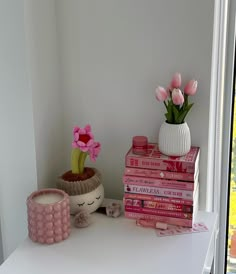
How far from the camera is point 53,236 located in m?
1.33

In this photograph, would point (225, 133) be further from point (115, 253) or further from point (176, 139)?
point (115, 253)

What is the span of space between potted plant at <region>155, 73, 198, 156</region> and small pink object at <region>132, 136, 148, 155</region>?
0.05m

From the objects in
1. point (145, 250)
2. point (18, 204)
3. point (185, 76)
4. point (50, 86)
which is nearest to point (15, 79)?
point (50, 86)

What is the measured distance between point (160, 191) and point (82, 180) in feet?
0.82

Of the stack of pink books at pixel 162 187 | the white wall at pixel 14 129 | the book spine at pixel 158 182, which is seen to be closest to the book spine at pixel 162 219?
the stack of pink books at pixel 162 187

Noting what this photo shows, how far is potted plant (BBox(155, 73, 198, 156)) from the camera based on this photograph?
1.37 metres

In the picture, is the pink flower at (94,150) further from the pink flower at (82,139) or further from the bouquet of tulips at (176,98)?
the bouquet of tulips at (176,98)

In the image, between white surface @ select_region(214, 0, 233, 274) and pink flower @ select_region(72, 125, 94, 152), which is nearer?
pink flower @ select_region(72, 125, 94, 152)

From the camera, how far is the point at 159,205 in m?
1.40

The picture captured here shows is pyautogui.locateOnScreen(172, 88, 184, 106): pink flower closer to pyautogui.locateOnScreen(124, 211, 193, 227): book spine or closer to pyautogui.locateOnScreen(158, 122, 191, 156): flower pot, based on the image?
pyautogui.locateOnScreen(158, 122, 191, 156): flower pot

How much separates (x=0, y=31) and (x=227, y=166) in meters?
0.93

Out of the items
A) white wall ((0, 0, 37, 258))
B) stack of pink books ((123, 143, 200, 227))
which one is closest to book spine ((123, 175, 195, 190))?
stack of pink books ((123, 143, 200, 227))

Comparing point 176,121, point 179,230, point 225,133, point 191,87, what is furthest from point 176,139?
point 225,133

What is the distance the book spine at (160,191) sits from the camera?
4.46ft
